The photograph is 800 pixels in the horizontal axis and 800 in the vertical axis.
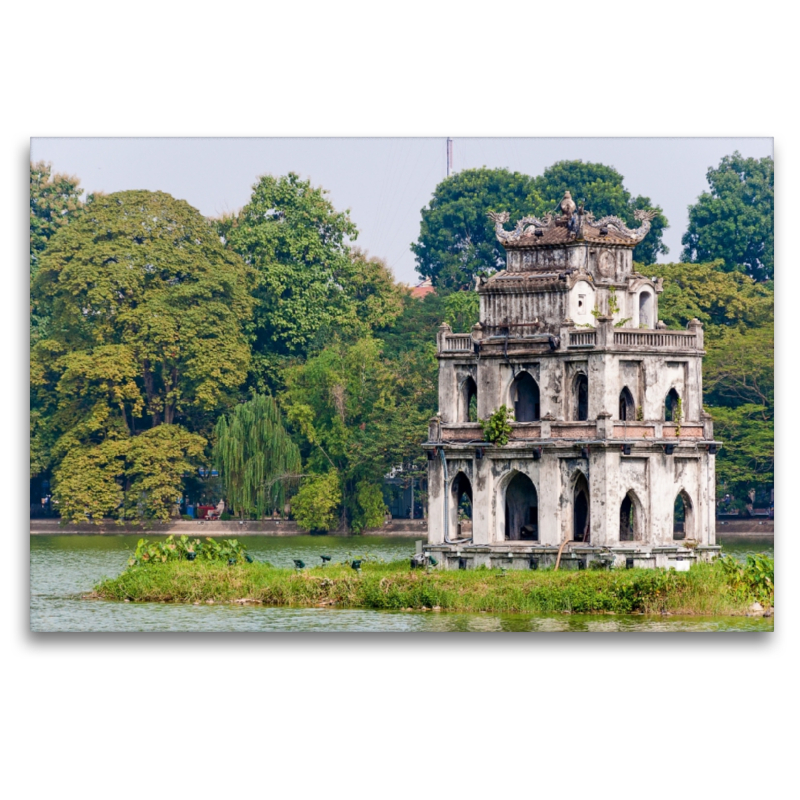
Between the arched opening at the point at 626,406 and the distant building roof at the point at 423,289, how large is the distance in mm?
29753

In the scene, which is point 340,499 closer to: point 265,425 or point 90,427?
point 265,425

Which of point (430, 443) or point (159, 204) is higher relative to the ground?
point (159, 204)

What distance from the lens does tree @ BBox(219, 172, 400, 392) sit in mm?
65062

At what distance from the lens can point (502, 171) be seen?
66.4 meters

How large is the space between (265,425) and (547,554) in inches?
837

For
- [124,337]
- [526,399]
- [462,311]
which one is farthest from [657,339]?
[462,311]

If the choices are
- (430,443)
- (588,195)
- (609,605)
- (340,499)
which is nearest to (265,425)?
(340,499)

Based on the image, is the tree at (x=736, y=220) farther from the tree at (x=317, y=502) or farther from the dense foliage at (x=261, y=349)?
the tree at (x=317, y=502)

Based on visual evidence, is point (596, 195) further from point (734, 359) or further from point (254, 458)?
point (254, 458)

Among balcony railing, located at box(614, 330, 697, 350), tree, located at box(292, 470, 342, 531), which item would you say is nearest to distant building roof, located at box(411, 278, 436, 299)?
tree, located at box(292, 470, 342, 531)

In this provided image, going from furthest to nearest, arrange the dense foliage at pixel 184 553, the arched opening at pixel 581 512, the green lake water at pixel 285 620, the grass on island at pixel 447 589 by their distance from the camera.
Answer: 1. the dense foliage at pixel 184 553
2. the arched opening at pixel 581 512
3. the grass on island at pixel 447 589
4. the green lake water at pixel 285 620

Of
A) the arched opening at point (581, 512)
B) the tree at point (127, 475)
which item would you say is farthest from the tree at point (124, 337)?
the arched opening at point (581, 512)

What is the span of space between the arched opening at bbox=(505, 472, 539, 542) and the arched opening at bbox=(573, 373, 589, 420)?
1.50m

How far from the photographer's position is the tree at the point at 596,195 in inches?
2463
